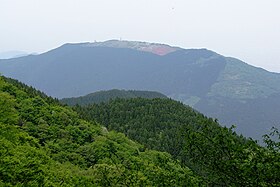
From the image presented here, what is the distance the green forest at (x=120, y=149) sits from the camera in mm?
14281

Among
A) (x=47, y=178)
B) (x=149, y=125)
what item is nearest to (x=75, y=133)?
(x=47, y=178)

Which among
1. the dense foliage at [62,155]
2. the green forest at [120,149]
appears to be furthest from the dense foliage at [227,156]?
the dense foliage at [62,155]

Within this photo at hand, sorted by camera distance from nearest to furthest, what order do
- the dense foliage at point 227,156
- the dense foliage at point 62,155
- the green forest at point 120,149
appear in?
the dense foliage at point 227,156 < the green forest at point 120,149 < the dense foliage at point 62,155

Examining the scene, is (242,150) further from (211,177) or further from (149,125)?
(149,125)

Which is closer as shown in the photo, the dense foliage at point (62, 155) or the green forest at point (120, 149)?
the green forest at point (120, 149)

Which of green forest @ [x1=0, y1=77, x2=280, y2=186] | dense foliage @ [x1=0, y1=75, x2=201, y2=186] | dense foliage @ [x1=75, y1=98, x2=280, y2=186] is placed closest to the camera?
dense foliage @ [x1=75, y1=98, x2=280, y2=186]

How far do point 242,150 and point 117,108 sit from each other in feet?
465

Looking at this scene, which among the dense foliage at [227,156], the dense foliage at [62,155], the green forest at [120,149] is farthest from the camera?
the dense foliage at [62,155]

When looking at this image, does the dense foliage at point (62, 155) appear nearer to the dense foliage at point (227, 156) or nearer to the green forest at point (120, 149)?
the green forest at point (120, 149)

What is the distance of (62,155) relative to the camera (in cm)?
5519

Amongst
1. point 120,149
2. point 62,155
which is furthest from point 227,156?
point 120,149

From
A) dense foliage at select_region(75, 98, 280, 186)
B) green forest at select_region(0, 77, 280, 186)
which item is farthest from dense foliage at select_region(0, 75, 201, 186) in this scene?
dense foliage at select_region(75, 98, 280, 186)

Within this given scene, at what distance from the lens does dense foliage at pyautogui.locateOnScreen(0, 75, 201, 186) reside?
26.3 meters

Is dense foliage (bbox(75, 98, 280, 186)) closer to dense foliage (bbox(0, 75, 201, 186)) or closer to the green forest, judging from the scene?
the green forest
